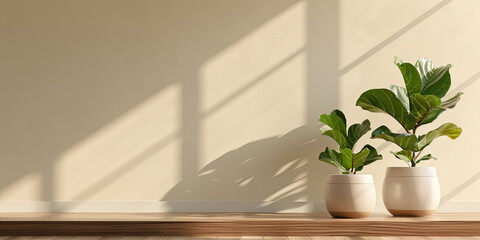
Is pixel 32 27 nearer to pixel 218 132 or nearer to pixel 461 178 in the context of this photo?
pixel 218 132

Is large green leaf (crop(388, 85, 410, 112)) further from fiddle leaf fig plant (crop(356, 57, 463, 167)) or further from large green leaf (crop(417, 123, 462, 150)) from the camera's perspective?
large green leaf (crop(417, 123, 462, 150))

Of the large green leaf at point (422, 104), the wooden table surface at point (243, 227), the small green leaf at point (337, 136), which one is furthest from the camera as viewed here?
the small green leaf at point (337, 136)

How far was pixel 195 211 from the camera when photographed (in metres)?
3.88

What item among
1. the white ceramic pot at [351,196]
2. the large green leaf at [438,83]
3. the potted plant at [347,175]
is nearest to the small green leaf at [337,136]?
the potted plant at [347,175]

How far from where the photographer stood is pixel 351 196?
11.2 ft

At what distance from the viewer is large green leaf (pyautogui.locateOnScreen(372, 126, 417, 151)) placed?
3.45 metres

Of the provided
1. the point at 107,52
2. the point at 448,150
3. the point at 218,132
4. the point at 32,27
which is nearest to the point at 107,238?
the point at 218,132

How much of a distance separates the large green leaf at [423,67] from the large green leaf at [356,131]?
0.39 meters

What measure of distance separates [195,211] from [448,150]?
1.58 m

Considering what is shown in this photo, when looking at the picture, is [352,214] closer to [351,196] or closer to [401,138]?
[351,196]

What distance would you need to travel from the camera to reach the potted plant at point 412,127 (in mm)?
3441

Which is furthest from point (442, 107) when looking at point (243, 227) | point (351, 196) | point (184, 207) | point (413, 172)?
point (184, 207)

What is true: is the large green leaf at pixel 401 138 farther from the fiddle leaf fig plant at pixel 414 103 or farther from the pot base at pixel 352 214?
the pot base at pixel 352 214

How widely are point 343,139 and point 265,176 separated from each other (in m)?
0.58
